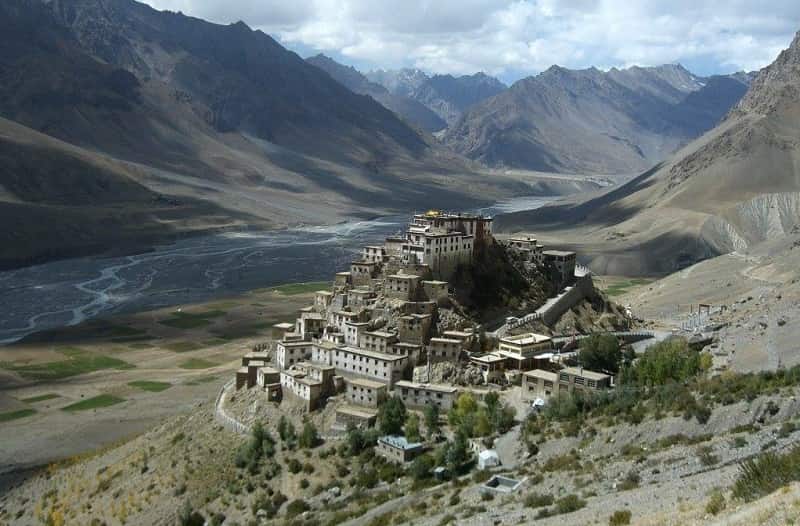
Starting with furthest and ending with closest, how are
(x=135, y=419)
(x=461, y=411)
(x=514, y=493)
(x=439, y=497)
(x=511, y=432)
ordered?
(x=135, y=419), (x=461, y=411), (x=511, y=432), (x=439, y=497), (x=514, y=493)

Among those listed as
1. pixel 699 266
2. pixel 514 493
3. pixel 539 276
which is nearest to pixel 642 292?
pixel 699 266

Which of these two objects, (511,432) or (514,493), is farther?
(511,432)

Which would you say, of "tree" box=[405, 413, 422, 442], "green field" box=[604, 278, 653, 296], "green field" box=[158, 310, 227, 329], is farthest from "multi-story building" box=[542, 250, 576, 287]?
"green field" box=[158, 310, 227, 329]

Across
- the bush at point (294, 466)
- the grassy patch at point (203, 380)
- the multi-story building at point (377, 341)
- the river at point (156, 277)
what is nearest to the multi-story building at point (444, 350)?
the multi-story building at point (377, 341)

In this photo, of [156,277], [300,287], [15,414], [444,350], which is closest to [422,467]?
[444,350]

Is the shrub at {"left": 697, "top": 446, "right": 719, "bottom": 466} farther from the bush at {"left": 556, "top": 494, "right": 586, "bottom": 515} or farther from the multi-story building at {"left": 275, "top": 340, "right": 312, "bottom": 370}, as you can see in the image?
the multi-story building at {"left": 275, "top": 340, "right": 312, "bottom": 370}

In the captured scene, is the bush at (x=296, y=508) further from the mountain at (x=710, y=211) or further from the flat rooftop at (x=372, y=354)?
the mountain at (x=710, y=211)

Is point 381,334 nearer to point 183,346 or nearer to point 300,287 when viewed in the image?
point 183,346

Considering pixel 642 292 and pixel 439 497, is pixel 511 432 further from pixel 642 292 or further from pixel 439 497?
pixel 642 292
